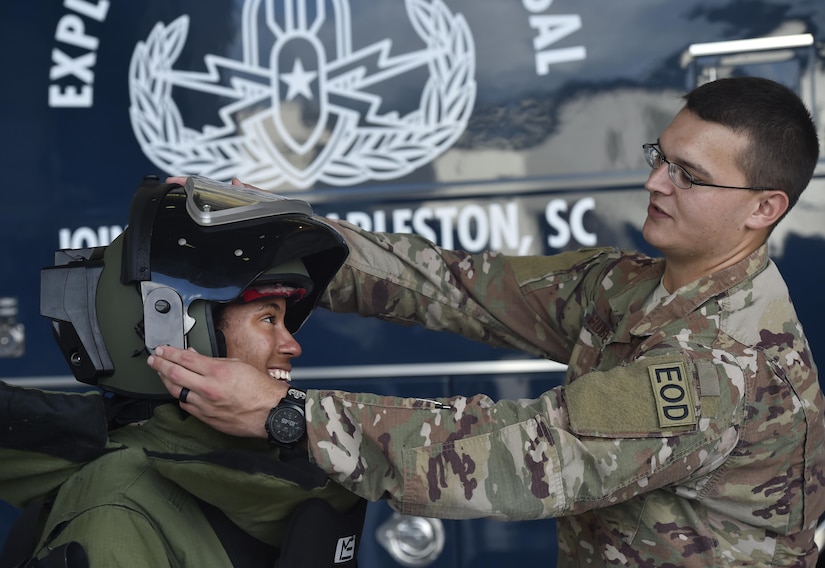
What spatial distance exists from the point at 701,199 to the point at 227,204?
2.93 ft

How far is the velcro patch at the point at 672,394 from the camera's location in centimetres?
158

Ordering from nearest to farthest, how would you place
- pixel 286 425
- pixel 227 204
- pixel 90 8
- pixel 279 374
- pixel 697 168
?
pixel 286 425
pixel 227 204
pixel 279 374
pixel 697 168
pixel 90 8

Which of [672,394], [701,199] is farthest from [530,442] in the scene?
[701,199]

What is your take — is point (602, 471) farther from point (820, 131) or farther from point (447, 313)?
point (820, 131)

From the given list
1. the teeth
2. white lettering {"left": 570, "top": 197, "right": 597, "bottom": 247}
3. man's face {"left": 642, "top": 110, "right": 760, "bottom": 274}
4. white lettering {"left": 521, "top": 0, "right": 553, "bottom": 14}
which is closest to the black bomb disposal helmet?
the teeth

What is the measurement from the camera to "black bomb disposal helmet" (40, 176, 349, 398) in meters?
1.53

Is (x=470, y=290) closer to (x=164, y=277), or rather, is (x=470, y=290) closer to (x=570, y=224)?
(x=570, y=224)

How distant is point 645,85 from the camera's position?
2.79 metres

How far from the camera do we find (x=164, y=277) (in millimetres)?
1527

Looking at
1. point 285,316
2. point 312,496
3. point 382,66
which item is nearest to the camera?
point 312,496

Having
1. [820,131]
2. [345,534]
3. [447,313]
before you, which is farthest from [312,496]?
[820,131]

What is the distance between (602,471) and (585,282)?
27.6 inches

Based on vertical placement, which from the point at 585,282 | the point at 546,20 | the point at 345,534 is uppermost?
the point at 546,20

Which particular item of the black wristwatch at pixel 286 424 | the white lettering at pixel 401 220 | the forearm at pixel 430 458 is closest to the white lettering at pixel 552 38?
the white lettering at pixel 401 220
